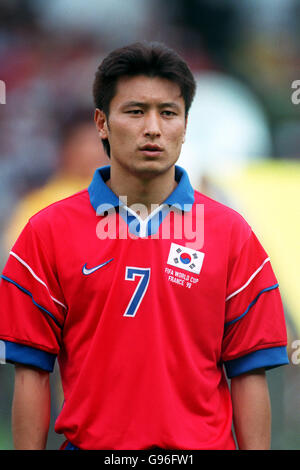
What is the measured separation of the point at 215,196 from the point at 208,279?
0.99m

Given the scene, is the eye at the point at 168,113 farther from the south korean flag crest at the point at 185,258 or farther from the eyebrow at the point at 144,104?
the south korean flag crest at the point at 185,258

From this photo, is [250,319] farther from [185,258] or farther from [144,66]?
[144,66]

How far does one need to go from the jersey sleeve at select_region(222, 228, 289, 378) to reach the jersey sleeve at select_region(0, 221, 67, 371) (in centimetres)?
41

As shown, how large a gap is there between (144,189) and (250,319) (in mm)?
413

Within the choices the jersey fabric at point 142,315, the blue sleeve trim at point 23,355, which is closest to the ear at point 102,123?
the jersey fabric at point 142,315

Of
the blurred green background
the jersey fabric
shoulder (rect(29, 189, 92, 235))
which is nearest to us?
the jersey fabric

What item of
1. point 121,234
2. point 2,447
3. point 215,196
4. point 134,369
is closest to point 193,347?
point 134,369

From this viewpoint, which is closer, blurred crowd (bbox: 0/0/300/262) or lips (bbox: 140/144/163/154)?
lips (bbox: 140/144/163/154)

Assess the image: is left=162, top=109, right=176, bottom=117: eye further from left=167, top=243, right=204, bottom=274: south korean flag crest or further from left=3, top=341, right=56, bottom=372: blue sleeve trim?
left=3, top=341, right=56, bottom=372: blue sleeve trim

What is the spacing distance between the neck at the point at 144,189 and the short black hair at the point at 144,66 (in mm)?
180

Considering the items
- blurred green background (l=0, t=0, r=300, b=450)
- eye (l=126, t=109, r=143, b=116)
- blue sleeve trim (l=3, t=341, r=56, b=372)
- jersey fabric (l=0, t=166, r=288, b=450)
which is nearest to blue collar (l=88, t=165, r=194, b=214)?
jersey fabric (l=0, t=166, r=288, b=450)

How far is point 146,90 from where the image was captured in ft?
5.41

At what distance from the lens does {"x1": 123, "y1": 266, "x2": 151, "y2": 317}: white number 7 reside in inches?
63.8

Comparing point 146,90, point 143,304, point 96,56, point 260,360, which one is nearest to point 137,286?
point 143,304
